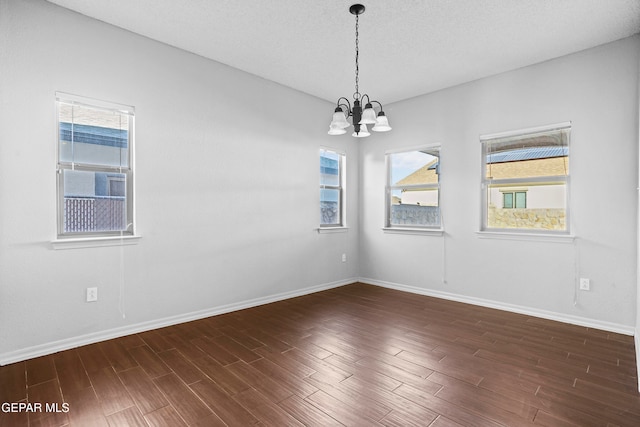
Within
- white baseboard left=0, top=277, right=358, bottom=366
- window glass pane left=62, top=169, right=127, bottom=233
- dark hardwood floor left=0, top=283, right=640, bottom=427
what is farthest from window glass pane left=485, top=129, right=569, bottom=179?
window glass pane left=62, top=169, right=127, bottom=233

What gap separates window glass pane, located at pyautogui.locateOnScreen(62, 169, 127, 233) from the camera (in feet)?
9.50

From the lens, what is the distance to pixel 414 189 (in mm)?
5039

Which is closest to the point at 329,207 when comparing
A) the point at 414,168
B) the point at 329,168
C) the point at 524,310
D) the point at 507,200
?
the point at 329,168

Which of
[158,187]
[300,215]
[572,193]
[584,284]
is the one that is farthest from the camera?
[300,215]

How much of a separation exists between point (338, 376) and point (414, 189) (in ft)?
10.9

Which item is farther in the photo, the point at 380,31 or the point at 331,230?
the point at 331,230

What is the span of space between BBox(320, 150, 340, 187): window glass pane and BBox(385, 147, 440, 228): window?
82 cm

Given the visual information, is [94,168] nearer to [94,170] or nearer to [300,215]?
[94,170]

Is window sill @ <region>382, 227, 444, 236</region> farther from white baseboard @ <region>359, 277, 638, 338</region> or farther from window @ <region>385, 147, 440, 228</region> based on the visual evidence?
white baseboard @ <region>359, 277, 638, 338</region>

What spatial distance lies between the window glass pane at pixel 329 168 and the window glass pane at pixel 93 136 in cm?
273

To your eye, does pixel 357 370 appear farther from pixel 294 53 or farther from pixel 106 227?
pixel 294 53

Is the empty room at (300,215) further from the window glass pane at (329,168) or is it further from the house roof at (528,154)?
the window glass pane at (329,168)

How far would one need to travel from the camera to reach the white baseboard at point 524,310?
329cm

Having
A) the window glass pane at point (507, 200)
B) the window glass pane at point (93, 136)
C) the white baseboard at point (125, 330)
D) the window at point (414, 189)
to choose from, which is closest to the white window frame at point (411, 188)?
the window at point (414, 189)
